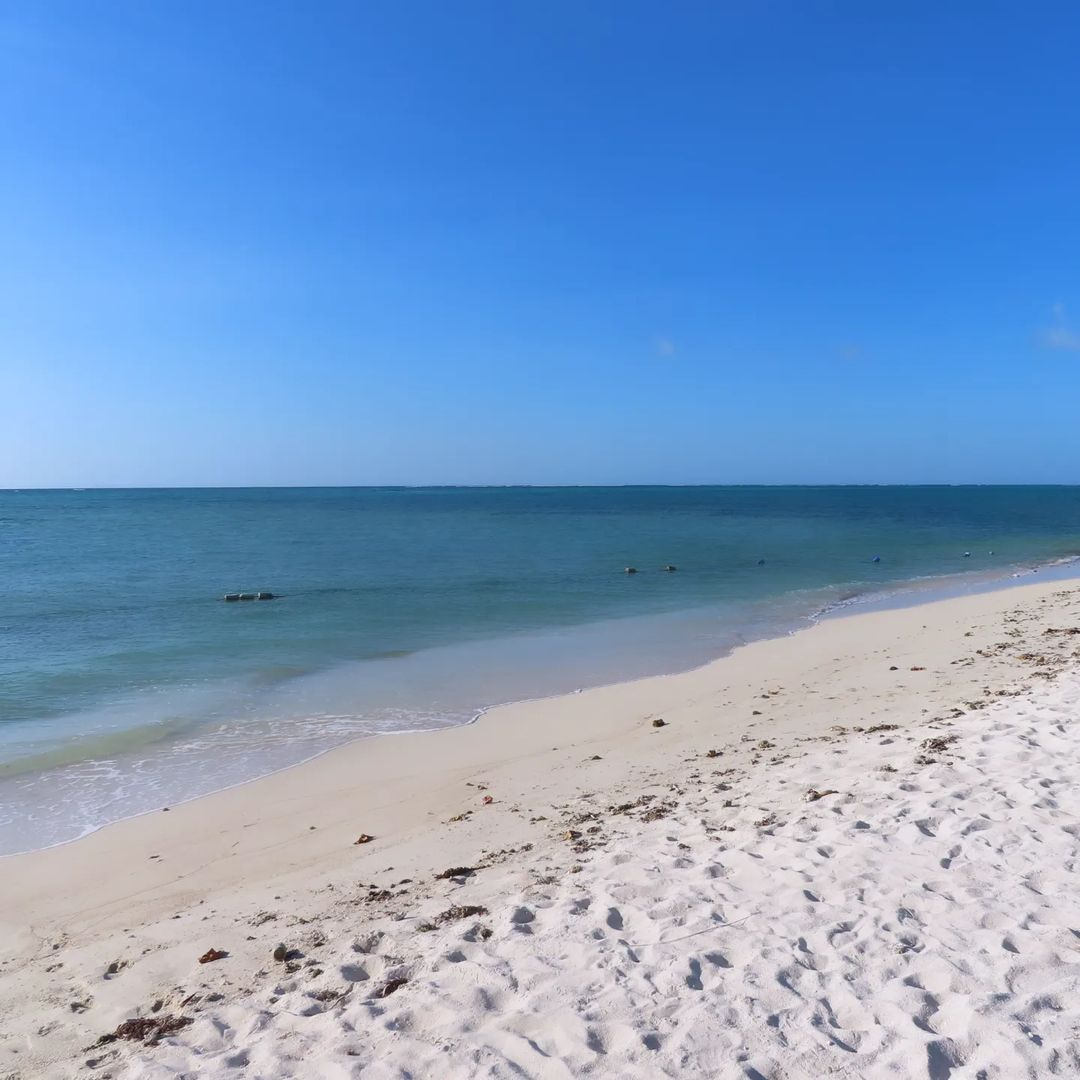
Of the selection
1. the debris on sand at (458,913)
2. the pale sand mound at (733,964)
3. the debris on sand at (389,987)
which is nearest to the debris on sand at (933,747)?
the pale sand mound at (733,964)

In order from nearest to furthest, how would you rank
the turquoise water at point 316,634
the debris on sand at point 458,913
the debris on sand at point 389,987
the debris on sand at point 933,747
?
1. the debris on sand at point 389,987
2. the debris on sand at point 458,913
3. the debris on sand at point 933,747
4. the turquoise water at point 316,634

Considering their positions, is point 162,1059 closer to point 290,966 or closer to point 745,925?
point 290,966

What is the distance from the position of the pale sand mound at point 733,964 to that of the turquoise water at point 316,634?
212 inches

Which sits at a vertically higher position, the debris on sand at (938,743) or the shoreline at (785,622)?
the debris on sand at (938,743)

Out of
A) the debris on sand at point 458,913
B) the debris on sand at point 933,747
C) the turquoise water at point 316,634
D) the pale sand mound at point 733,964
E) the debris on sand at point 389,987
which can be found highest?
the debris on sand at point 933,747

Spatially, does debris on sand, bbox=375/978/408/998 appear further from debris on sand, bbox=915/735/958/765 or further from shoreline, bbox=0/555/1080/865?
debris on sand, bbox=915/735/958/765

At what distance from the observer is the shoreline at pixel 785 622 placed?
367 inches

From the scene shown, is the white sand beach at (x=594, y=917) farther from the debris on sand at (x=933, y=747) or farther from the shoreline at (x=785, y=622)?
the shoreline at (x=785, y=622)

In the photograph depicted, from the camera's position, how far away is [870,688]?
40.9 feet

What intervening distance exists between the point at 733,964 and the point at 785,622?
17538 millimetres

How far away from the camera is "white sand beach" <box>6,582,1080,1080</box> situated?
3930mm

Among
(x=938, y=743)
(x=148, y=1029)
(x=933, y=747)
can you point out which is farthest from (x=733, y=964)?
(x=938, y=743)

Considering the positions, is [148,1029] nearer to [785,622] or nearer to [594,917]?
[594,917]

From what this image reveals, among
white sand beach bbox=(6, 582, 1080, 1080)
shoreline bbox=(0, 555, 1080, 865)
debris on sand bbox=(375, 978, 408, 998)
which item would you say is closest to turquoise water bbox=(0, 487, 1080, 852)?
shoreline bbox=(0, 555, 1080, 865)
